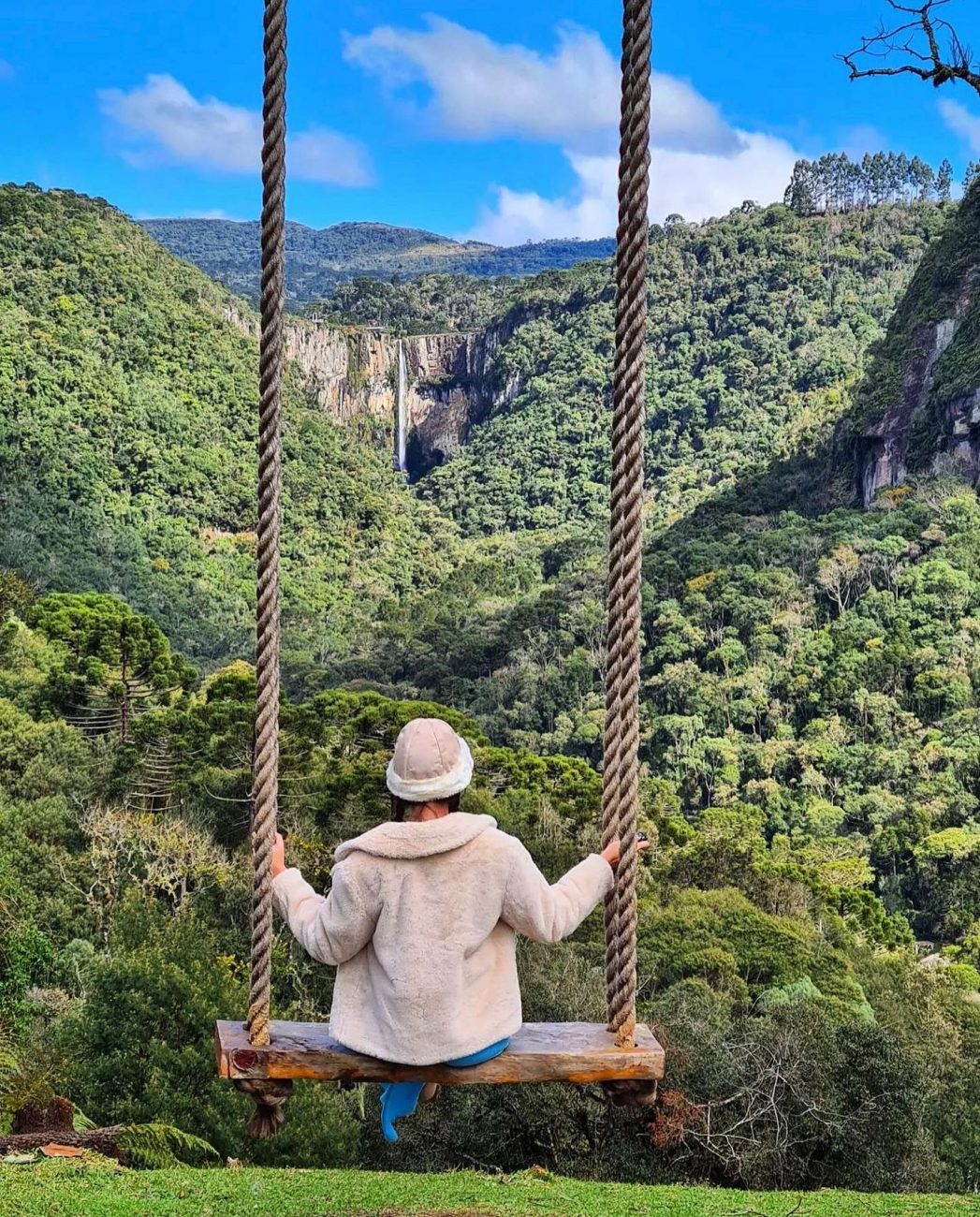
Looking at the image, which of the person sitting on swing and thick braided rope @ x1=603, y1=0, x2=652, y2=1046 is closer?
the person sitting on swing

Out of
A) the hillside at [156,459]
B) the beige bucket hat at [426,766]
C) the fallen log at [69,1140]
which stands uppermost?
the hillside at [156,459]

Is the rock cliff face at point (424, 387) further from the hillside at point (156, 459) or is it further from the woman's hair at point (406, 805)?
the woman's hair at point (406, 805)

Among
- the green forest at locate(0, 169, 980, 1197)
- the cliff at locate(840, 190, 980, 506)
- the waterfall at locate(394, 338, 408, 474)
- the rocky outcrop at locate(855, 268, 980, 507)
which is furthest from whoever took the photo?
the waterfall at locate(394, 338, 408, 474)

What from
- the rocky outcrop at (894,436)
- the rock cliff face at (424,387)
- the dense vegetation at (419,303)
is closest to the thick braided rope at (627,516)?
the rocky outcrop at (894,436)

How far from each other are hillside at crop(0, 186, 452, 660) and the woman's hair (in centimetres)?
3857

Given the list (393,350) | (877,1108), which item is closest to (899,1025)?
(877,1108)

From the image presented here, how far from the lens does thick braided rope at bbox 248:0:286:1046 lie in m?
2.38

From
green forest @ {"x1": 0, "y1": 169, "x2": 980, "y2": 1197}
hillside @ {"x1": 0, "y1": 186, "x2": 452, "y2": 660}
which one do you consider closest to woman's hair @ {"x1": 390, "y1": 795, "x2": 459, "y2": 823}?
green forest @ {"x1": 0, "y1": 169, "x2": 980, "y2": 1197}

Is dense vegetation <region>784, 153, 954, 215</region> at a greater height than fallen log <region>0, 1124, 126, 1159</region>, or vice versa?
dense vegetation <region>784, 153, 954, 215</region>

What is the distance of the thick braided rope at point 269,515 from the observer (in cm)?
238

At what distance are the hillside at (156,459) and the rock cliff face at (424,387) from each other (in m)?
6.00

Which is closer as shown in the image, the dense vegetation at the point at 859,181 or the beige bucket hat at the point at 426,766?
Answer: the beige bucket hat at the point at 426,766

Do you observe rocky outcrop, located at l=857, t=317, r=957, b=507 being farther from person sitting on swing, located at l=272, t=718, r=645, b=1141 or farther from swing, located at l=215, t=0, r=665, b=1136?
person sitting on swing, located at l=272, t=718, r=645, b=1141

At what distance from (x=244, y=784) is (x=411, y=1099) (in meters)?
18.5
